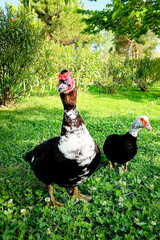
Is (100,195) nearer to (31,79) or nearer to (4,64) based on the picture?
(31,79)

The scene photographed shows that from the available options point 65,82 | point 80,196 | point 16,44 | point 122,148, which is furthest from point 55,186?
point 16,44

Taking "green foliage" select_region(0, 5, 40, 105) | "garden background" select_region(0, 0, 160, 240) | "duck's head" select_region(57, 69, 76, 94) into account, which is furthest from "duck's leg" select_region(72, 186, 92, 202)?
"green foliage" select_region(0, 5, 40, 105)

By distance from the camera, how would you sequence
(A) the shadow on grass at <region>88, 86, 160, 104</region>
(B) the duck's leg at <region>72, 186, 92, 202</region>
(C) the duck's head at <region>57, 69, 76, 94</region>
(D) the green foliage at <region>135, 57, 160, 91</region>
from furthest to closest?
1. (D) the green foliage at <region>135, 57, 160, 91</region>
2. (A) the shadow on grass at <region>88, 86, 160, 104</region>
3. (B) the duck's leg at <region>72, 186, 92, 202</region>
4. (C) the duck's head at <region>57, 69, 76, 94</region>

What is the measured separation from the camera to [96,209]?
204cm

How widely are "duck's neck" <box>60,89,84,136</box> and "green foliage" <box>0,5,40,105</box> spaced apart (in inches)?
182

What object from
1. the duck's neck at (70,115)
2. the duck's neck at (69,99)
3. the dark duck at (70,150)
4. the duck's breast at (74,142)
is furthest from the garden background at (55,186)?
the duck's neck at (69,99)

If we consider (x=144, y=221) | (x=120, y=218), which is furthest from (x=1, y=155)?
(x=144, y=221)

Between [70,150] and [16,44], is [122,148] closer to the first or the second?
[70,150]

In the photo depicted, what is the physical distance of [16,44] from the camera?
5.80m

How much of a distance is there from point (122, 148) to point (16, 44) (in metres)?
5.51

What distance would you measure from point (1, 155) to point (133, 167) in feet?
8.93

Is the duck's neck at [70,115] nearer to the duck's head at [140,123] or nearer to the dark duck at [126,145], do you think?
the dark duck at [126,145]

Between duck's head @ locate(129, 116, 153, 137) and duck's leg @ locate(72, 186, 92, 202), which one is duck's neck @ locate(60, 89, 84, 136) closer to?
duck's leg @ locate(72, 186, 92, 202)

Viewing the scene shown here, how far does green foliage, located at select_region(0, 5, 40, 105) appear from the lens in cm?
558
